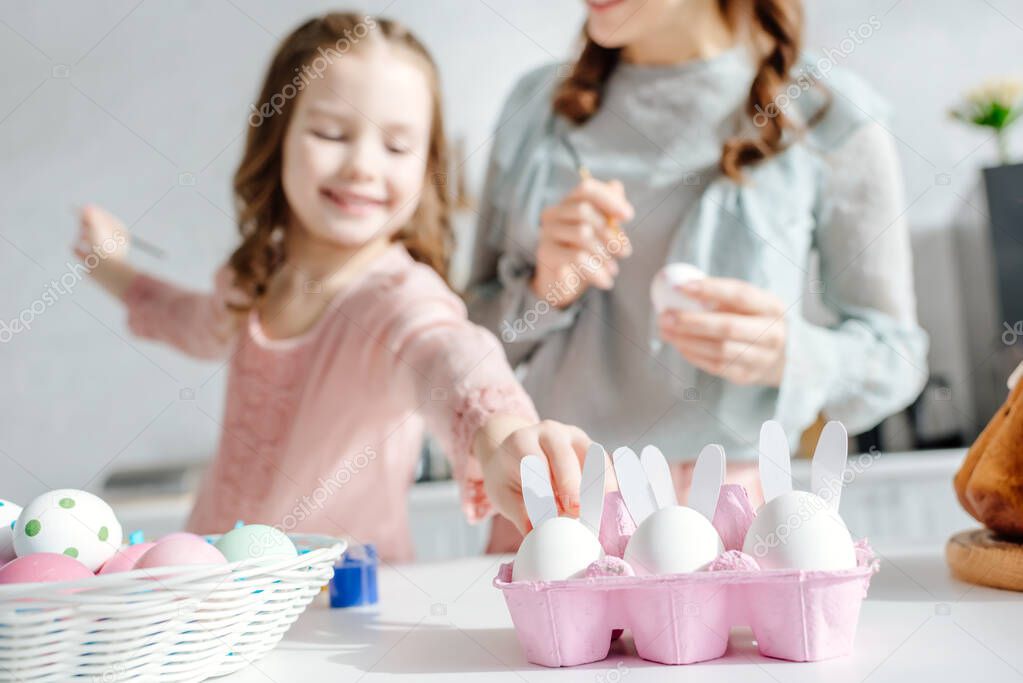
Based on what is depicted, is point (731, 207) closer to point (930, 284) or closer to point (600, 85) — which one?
point (600, 85)

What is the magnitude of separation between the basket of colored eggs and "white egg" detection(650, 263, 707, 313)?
1.91ft

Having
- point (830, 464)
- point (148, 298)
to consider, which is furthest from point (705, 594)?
point (148, 298)

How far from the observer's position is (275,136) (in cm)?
132

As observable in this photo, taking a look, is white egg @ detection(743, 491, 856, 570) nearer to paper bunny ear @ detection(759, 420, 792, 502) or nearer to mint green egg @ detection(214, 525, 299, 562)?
paper bunny ear @ detection(759, 420, 792, 502)

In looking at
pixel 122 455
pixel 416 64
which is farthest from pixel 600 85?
pixel 122 455

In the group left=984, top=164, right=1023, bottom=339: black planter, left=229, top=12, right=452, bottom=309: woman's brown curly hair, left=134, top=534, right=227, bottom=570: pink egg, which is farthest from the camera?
left=984, top=164, right=1023, bottom=339: black planter

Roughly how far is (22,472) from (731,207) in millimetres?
Answer: 1834

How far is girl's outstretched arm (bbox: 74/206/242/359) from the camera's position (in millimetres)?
1430

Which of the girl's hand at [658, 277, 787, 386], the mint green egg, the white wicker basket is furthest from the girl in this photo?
the white wicker basket

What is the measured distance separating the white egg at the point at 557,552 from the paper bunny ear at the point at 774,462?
0.12 meters

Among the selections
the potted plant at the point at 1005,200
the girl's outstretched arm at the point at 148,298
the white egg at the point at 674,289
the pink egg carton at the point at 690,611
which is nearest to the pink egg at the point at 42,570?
the pink egg carton at the point at 690,611

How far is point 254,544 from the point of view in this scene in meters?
0.65

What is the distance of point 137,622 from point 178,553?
0.29ft

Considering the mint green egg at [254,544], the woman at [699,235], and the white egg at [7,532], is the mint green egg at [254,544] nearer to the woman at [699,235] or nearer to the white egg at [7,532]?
the white egg at [7,532]
